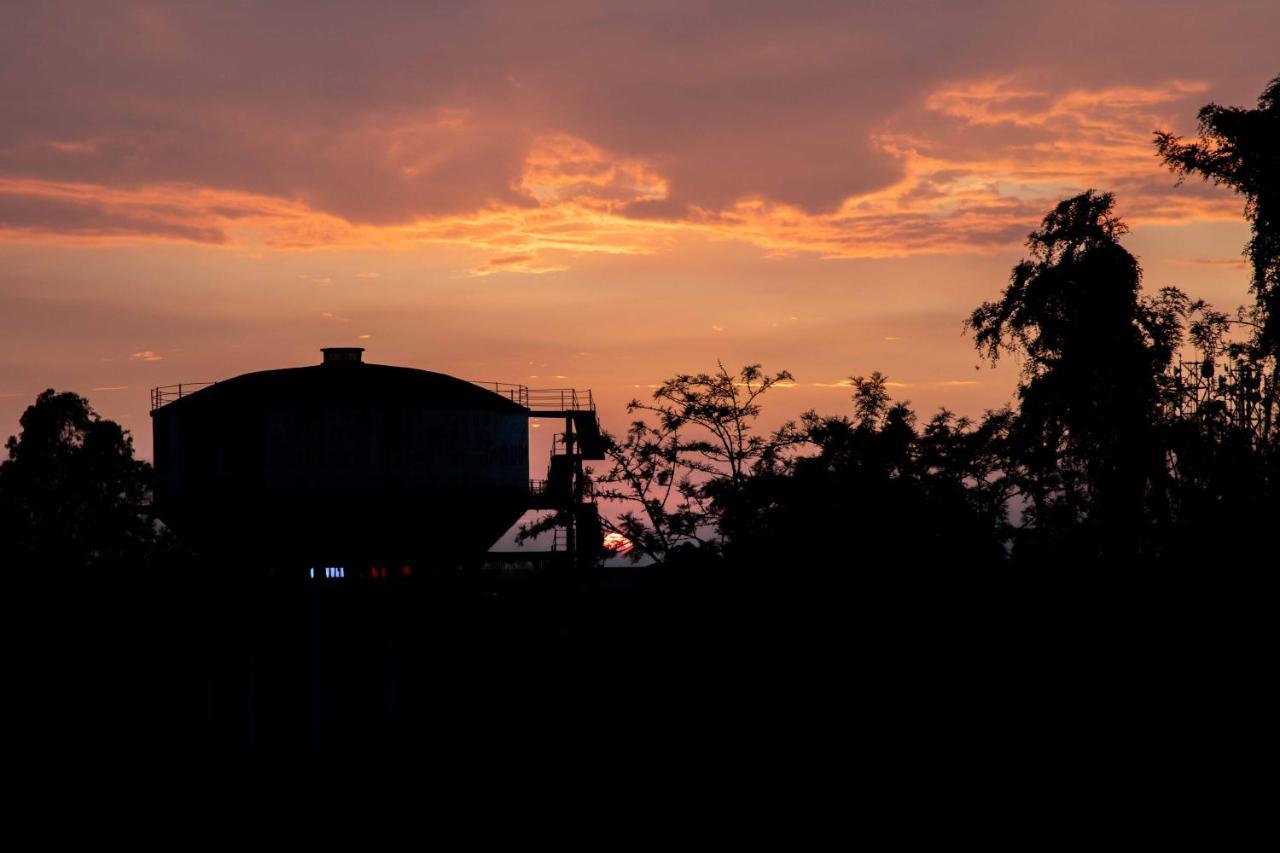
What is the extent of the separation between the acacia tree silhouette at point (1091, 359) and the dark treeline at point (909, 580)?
0.08m

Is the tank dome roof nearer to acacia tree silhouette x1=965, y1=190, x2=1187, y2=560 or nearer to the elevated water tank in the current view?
the elevated water tank

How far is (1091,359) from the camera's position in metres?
44.1

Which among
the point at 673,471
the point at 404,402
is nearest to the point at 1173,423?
the point at 673,471

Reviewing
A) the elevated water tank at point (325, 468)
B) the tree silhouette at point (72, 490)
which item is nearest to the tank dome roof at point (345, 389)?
the elevated water tank at point (325, 468)

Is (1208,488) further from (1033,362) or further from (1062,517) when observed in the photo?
(1033,362)

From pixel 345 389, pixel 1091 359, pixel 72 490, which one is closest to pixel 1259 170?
pixel 1091 359

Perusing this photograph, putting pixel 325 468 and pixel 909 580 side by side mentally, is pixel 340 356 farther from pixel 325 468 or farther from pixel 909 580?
pixel 909 580

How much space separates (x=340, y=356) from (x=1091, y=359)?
79.2ft

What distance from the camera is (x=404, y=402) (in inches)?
1335

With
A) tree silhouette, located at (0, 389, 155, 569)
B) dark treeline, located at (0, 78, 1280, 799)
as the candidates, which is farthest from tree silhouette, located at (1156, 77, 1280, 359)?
tree silhouette, located at (0, 389, 155, 569)

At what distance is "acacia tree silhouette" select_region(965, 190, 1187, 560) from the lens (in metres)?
43.2

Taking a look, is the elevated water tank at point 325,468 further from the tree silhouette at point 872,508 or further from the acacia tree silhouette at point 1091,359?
the acacia tree silhouette at point 1091,359

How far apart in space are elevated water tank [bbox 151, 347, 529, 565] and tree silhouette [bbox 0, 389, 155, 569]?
3485cm

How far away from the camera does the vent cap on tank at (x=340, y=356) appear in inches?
1443
